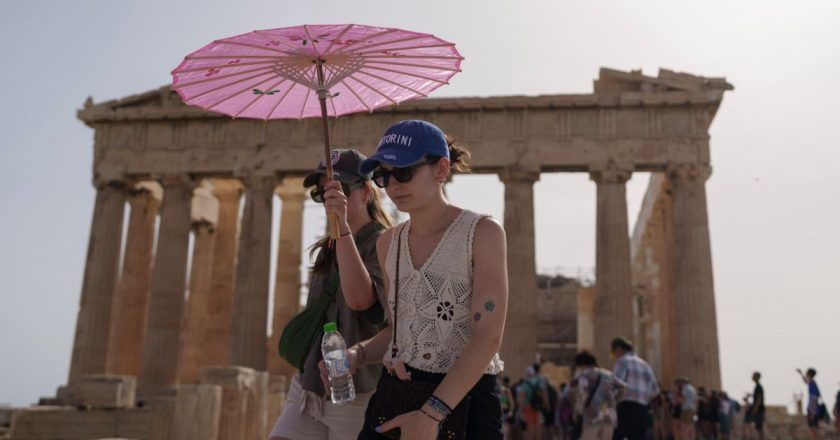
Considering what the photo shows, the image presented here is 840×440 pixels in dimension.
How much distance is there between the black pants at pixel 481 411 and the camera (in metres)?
3.05

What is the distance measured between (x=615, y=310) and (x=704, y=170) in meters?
4.72

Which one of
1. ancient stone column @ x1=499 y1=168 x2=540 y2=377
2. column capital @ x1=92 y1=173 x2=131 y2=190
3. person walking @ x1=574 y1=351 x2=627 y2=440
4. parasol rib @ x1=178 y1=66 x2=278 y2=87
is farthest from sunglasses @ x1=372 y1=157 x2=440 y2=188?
column capital @ x1=92 y1=173 x2=131 y2=190

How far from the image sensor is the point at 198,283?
31.0 meters

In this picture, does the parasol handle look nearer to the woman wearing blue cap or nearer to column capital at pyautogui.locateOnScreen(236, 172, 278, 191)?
the woman wearing blue cap

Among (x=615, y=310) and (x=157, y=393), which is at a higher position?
(x=615, y=310)

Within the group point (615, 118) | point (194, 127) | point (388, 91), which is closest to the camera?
point (388, 91)

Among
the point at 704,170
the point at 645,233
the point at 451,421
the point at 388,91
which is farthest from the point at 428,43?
the point at 645,233

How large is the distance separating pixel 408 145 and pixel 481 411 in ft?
3.30

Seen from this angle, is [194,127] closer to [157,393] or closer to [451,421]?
[157,393]

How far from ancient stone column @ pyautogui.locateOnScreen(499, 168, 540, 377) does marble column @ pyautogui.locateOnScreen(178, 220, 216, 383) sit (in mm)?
11226

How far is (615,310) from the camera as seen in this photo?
24.4 m

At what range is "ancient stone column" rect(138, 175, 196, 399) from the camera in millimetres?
26109

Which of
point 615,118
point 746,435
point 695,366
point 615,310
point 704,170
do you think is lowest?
point 746,435

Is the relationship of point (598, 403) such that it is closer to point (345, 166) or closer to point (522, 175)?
point (345, 166)
